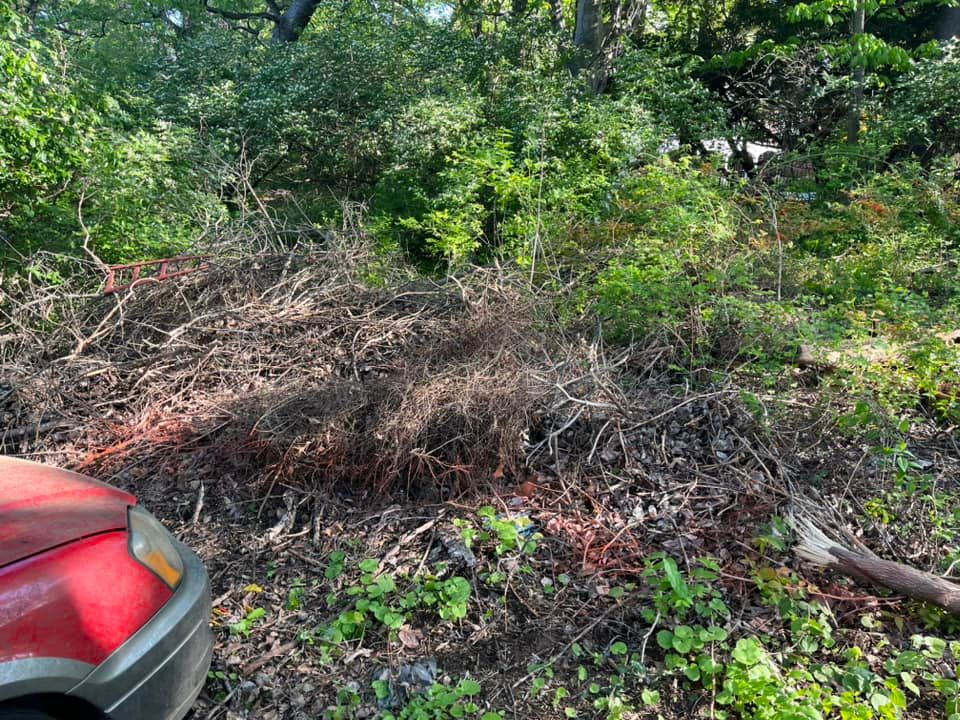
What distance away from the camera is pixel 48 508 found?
2.31 m

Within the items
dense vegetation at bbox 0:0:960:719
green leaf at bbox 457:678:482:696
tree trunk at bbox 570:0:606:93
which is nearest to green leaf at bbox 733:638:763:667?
dense vegetation at bbox 0:0:960:719

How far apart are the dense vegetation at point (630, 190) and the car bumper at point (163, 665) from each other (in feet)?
2.75

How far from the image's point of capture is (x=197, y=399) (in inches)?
196

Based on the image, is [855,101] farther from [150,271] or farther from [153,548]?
[153,548]

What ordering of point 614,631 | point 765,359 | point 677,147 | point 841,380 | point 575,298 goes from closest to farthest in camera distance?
point 614,631 < point 841,380 < point 765,359 < point 575,298 < point 677,147

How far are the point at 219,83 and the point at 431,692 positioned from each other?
11.6 meters

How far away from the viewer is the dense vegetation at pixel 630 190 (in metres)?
3.56

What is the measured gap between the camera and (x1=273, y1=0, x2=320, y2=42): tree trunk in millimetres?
16188

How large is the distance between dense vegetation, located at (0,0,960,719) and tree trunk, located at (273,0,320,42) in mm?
1882

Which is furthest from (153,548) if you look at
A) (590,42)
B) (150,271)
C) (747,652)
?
(590,42)

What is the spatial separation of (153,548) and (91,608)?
383 mm

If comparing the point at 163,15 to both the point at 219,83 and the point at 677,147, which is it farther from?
the point at 677,147

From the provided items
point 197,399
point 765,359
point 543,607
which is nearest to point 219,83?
point 197,399

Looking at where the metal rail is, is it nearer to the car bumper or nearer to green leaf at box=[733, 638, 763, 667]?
the car bumper
